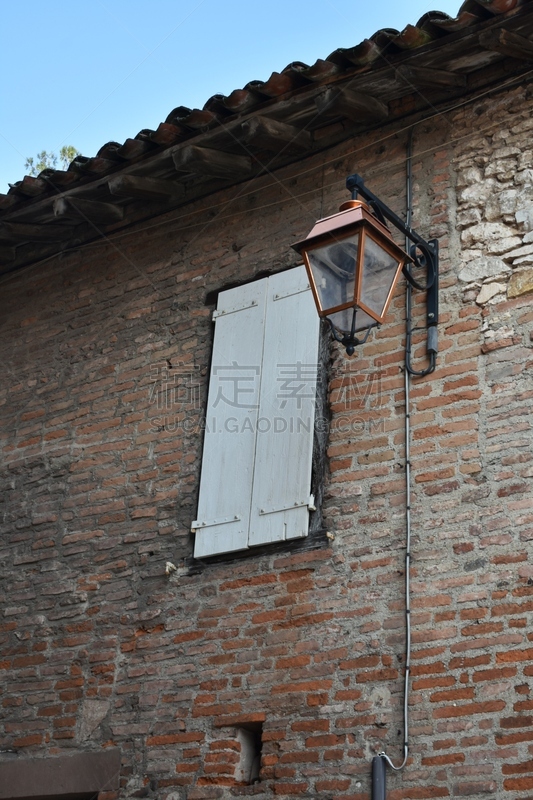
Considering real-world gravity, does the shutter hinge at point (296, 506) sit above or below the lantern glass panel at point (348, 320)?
below

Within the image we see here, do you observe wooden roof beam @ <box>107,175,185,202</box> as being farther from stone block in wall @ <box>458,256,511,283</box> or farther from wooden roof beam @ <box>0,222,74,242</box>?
stone block in wall @ <box>458,256,511,283</box>

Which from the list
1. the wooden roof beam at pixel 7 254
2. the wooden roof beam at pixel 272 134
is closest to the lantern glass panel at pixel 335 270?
the wooden roof beam at pixel 272 134

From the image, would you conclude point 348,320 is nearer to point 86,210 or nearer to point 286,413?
point 286,413

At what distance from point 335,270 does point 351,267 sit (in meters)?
0.08

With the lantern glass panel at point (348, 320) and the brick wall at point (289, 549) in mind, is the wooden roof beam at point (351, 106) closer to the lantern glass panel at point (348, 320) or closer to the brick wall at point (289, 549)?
the brick wall at point (289, 549)

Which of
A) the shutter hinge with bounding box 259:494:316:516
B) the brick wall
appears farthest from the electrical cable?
the shutter hinge with bounding box 259:494:316:516

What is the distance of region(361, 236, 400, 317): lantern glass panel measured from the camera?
191 inches

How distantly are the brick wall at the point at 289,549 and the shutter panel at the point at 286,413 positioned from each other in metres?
0.13

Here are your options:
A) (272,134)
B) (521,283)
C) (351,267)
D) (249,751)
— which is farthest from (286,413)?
(249,751)

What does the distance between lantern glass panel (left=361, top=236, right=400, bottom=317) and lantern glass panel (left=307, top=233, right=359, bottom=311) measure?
2.3 inches

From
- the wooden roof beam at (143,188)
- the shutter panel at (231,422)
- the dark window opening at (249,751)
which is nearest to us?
the dark window opening at (249,751)

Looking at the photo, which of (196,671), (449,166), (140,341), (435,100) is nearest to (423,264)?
(449,166)

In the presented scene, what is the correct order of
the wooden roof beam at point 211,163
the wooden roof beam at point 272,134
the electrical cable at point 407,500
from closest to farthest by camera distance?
the electrical cable at point 407,500 < the wooden roof beam at point 272,134 < the wooden roof beam at point 211,163

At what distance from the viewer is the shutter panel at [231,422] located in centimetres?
578
